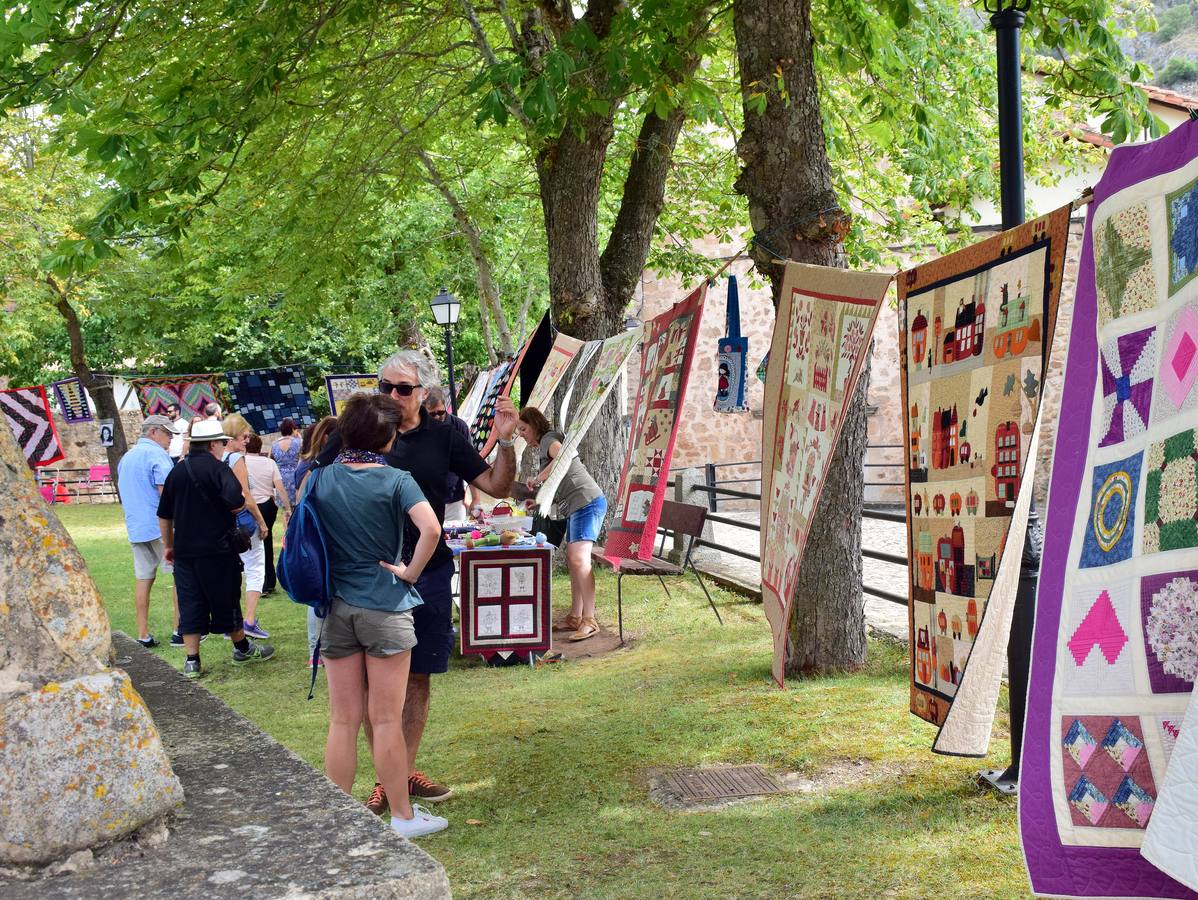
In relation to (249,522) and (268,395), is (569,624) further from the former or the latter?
(268,395)

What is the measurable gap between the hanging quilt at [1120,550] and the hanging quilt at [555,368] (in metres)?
6.22

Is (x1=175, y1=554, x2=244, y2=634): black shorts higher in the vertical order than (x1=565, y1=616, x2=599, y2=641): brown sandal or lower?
higher

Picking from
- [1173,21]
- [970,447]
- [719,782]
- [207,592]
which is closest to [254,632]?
[207,592]

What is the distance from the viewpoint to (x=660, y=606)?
33.1ft

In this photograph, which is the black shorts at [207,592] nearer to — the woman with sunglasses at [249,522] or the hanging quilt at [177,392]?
the woman with sunglasses at [249,522]

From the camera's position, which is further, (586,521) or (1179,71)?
(1179,71)

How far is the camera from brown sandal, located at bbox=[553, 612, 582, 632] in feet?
29.6

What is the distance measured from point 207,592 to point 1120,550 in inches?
265

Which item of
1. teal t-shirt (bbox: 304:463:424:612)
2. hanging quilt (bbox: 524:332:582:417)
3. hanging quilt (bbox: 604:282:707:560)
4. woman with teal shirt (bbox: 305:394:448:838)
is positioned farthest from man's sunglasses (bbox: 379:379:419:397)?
hanging quilt (bbox: 524:332:582:417)

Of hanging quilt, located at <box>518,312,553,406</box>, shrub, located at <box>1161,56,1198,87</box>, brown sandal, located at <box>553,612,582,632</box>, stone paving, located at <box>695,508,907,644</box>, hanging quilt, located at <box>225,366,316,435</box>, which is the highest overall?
shrub, located at <box>1161,56,1198,87</box>

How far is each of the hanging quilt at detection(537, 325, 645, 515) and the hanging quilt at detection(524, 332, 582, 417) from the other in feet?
5.23

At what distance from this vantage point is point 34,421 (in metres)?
20.9

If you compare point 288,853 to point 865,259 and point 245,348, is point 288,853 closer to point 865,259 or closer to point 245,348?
point 865,259

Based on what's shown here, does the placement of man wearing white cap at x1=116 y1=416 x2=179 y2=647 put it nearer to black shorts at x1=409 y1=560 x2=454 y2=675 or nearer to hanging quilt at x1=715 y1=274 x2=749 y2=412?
hanging quilt at x1=715 y1=274 x2=749 y2=412
